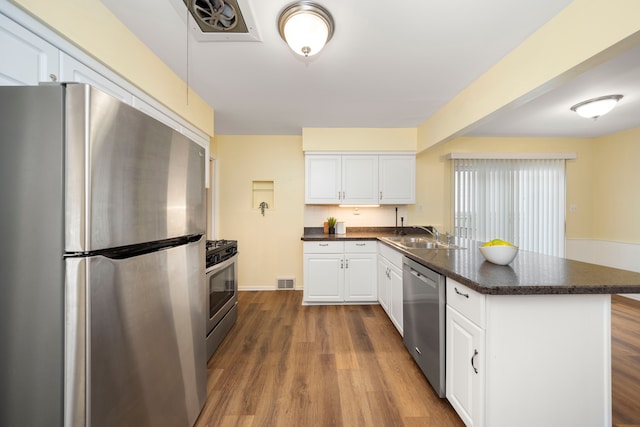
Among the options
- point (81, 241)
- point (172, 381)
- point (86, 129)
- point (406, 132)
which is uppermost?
point (406, 132)

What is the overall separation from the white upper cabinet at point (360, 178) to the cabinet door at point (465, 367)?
2.30 m

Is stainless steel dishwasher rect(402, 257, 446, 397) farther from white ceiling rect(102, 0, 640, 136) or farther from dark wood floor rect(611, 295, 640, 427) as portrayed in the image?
white ceiling rect(102, 0, 640, 136)

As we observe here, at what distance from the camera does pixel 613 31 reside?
49.2 inches

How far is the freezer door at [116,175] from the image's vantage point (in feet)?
2.55

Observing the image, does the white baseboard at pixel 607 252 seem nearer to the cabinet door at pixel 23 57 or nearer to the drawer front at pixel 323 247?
the drawer front at pixel 323 247

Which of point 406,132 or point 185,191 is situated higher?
point 406,132

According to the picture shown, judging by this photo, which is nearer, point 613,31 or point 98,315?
point 98,315

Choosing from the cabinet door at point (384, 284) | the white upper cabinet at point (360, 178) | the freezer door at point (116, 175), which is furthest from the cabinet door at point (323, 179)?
the freezer door at point (116, 175)

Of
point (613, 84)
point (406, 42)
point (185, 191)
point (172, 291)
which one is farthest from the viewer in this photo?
point (613, 84)

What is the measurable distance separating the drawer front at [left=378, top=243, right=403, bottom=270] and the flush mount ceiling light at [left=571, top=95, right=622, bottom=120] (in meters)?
2.48

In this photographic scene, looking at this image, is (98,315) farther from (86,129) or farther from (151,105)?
(151,105)

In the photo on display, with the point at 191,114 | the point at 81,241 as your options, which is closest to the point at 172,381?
the point at 81,241

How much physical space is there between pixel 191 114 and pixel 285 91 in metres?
0.95

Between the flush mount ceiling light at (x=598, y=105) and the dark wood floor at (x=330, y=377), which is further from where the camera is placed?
the flush mount ceiling light at (x=598, y=105)
